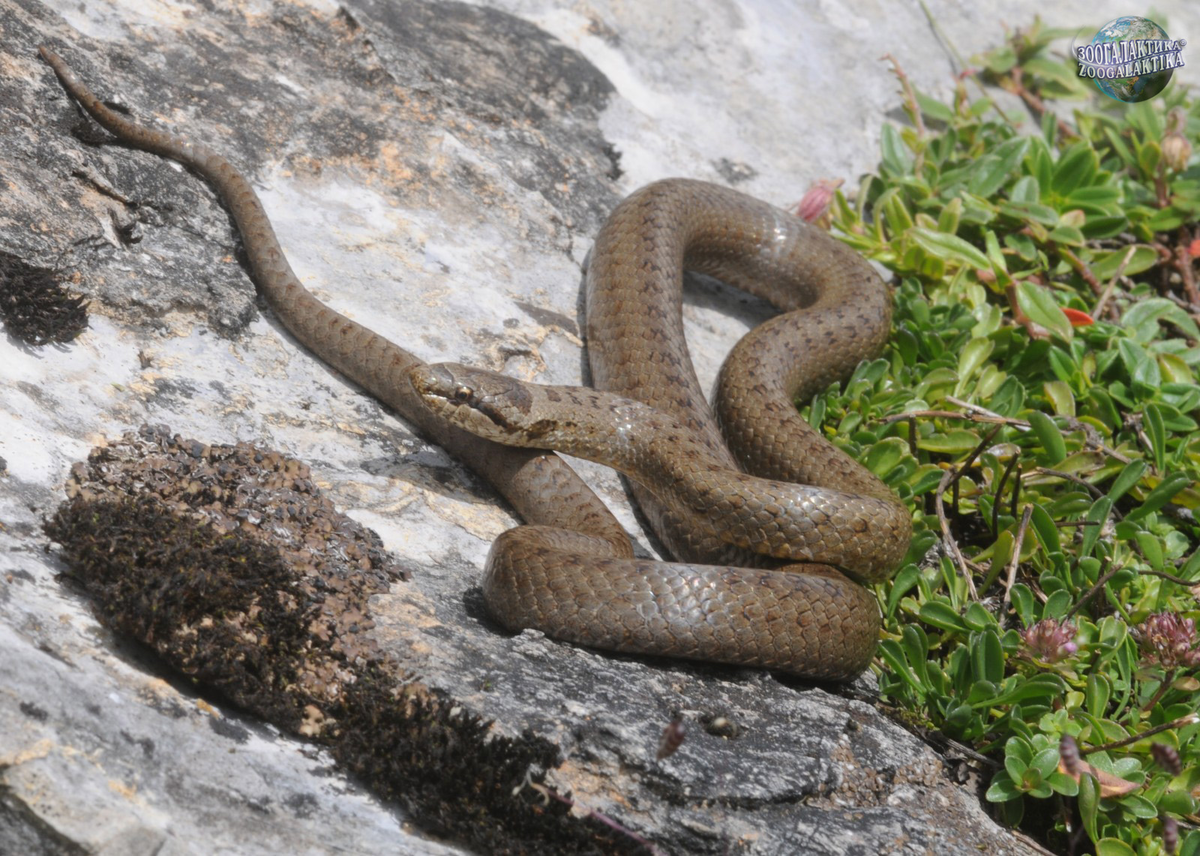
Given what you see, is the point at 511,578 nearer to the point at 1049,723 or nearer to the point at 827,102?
the point at 1049,723

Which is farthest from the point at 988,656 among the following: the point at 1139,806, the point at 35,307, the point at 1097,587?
the point at 35,307

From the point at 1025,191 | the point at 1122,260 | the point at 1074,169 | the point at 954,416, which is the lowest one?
the point at 954,416

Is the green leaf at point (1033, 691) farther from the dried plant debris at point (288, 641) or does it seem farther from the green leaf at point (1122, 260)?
the green leaf at point (1122, 260)

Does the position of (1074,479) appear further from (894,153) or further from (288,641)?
(288,641)

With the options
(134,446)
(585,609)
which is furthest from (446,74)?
(585,609)

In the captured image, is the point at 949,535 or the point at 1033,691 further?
the point at 949,535

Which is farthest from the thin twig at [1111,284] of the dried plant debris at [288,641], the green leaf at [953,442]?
the dried plant debris at [288,641]

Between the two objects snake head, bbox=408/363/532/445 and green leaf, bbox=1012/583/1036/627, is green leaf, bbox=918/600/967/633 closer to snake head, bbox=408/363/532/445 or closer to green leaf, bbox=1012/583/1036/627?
green leaf, bbox=1012/583/1036/627

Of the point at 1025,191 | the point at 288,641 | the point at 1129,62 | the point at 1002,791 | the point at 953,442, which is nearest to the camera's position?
the point at 288,641
